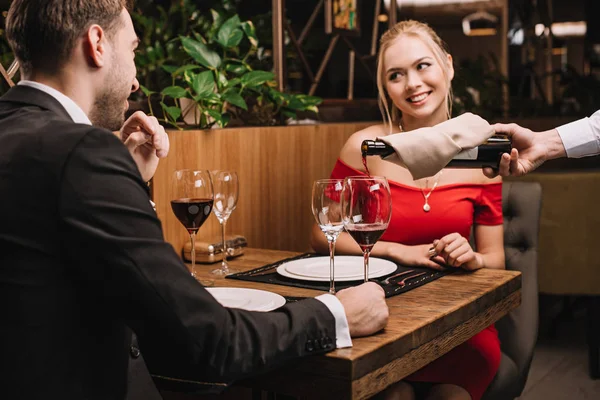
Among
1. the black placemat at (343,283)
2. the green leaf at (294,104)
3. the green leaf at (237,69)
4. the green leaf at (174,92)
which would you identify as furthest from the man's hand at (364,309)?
the green leaf at (294,104)

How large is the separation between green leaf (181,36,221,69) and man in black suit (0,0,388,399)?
1399 mm

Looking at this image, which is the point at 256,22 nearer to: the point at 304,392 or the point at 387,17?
the point at 387,17

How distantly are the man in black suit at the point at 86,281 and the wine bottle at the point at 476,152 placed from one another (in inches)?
26.4

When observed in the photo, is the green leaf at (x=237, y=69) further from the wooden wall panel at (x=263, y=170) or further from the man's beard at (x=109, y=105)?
the man's beard at (x=109, y=105)

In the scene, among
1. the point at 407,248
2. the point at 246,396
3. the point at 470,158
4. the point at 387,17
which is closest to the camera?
the point at 470,158

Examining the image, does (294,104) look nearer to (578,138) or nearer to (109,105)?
(578,138)

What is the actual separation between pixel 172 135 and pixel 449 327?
3.72 ft

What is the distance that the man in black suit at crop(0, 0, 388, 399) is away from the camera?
1.09 metres

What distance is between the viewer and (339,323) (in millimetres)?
1350

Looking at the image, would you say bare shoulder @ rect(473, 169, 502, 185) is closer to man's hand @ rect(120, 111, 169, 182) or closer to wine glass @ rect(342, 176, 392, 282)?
wine glass @ rect(342, 176, 392, 282)

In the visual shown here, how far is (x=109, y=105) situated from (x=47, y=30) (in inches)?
7.3

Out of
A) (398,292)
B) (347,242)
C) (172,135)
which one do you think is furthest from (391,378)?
(172,135)

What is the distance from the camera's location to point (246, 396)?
8.75ft

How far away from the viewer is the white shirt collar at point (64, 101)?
1261mm
